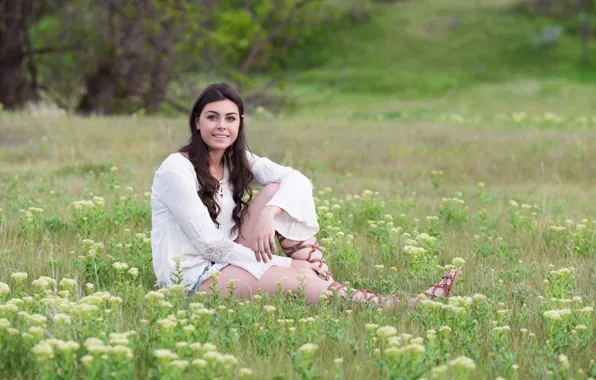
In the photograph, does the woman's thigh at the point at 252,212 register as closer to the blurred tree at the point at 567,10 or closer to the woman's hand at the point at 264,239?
the woman's hand at the point at 264,239

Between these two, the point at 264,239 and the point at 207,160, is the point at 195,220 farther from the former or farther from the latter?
the point at 207,160

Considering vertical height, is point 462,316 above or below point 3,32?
below

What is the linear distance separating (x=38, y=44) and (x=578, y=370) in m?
17.7

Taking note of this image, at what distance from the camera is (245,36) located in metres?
17.8

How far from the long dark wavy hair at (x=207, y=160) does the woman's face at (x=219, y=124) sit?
0.05 m

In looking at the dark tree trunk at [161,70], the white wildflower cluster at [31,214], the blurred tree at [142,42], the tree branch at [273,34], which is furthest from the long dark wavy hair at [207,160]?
the tree branch at [273,34]

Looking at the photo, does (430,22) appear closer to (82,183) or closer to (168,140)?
(168,140)

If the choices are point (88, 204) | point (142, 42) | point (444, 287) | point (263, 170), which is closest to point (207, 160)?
point (263, 170)

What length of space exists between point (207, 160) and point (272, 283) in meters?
0.98

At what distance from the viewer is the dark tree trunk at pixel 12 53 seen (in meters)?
16.8

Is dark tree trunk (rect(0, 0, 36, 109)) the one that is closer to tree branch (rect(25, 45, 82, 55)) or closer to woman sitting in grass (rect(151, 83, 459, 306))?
tree branch (rect(25, 45, 82, 55))

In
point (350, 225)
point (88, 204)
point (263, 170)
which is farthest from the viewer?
point (350, 225)

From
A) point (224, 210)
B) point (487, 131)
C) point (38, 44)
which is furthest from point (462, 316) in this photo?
point (38, 44)

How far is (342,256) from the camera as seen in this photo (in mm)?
5988
